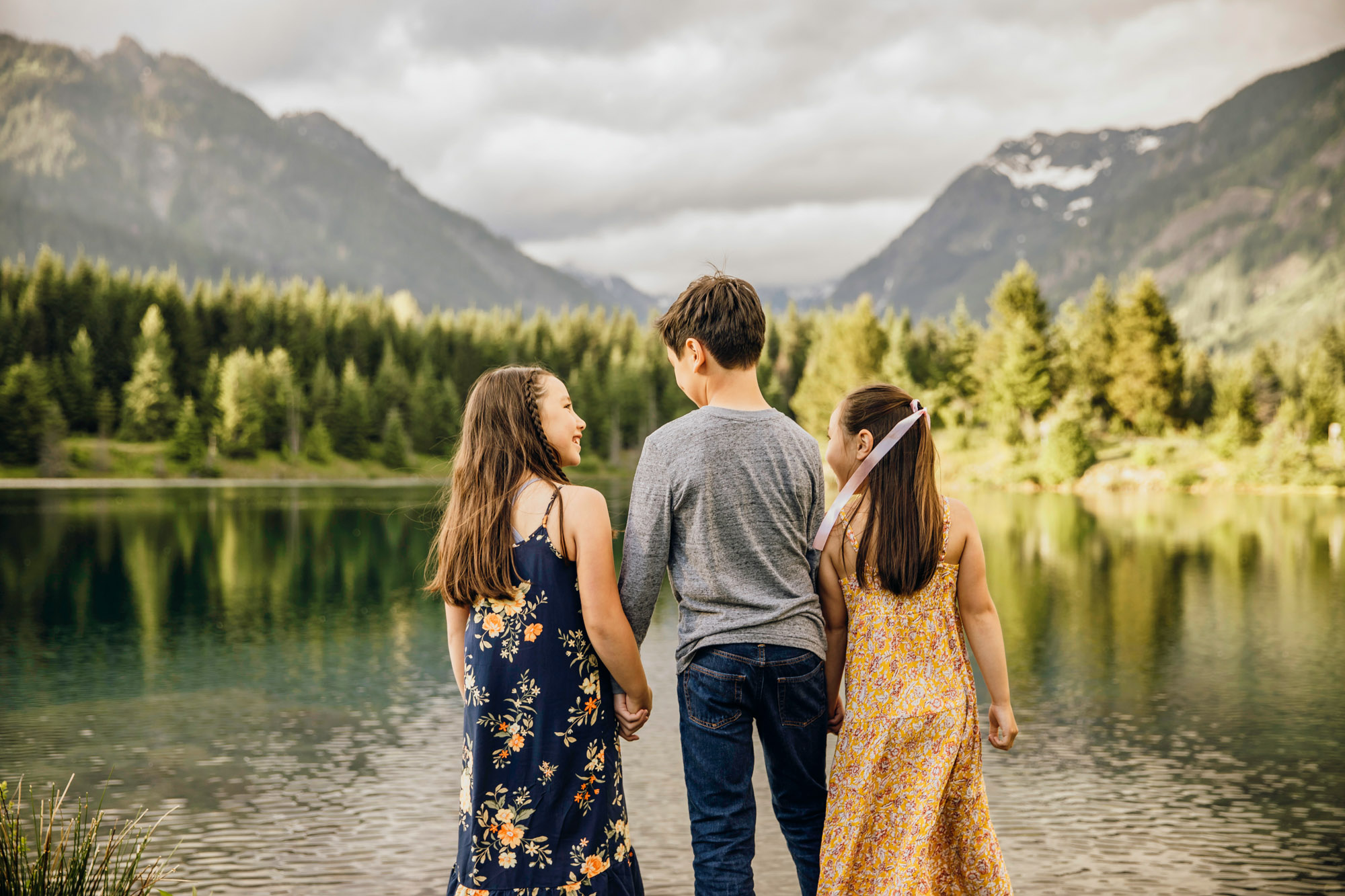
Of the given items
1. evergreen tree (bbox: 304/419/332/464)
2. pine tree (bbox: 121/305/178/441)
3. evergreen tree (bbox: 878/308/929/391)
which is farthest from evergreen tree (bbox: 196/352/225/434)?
evergreen tree (bbox: 878/308/929/391)

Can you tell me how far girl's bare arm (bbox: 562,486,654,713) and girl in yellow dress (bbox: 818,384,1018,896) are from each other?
0.77m

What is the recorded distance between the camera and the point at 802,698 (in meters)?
3.42

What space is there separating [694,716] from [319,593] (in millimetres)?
16057

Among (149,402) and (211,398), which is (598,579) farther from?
(211,398)

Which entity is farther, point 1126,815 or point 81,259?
point 81,259

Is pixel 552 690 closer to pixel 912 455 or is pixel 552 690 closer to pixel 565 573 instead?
pixel 565 573

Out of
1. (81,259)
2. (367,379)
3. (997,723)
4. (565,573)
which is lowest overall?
(997,723)

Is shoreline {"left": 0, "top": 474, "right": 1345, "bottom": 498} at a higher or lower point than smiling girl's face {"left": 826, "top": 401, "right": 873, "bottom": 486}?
lower

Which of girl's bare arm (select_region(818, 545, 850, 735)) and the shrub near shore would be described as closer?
girl's bare arm (select_region(818, 545, 850, 735))

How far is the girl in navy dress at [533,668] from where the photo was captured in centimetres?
328

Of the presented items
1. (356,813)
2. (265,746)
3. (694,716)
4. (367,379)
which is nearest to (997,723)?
(694,716)

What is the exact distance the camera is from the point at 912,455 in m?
3.67

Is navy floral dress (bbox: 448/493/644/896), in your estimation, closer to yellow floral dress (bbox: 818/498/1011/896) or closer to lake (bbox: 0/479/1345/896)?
yellow floral dress (bbox: 818/498/1011/896)

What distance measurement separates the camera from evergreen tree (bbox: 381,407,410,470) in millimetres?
69250
